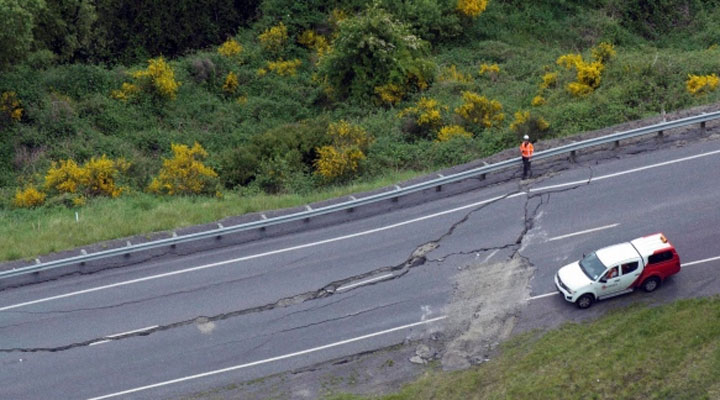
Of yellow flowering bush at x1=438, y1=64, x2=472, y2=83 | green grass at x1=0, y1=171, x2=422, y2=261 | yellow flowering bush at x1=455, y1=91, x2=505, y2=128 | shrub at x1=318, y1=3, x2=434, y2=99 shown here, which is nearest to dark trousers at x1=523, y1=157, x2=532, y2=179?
green grass at x1=0, y1=171, x2=422, y2=261

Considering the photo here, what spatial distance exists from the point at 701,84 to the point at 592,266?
11.5 meters

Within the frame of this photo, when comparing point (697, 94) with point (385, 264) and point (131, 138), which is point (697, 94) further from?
point (131, 138)

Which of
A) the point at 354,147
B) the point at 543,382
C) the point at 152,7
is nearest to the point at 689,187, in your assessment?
the point at 543,382

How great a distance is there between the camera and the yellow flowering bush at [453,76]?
36688 millimetres

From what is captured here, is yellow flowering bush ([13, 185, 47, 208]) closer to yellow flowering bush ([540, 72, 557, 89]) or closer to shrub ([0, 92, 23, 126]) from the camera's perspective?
shrub ([0, 92, 23, 126])

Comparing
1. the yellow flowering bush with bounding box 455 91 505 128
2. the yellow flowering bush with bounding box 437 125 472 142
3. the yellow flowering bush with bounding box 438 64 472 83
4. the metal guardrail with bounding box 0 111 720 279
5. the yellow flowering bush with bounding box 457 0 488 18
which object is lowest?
the metal guardrail with bounding box 0 111 720 279

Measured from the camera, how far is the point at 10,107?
121 feet

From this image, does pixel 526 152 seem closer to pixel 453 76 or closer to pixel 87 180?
pixel 453 76

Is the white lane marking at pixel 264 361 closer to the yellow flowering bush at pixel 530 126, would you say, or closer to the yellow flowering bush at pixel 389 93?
the yellow flowering bush at pixel 530 126

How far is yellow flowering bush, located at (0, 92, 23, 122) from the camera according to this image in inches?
1442

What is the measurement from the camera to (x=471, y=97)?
31406 mm

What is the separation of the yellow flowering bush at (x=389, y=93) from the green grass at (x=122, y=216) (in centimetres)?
816

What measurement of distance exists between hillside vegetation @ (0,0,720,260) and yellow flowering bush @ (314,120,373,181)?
0.07 metres

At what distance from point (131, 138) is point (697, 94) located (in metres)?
20.6
